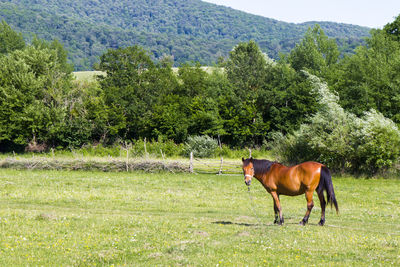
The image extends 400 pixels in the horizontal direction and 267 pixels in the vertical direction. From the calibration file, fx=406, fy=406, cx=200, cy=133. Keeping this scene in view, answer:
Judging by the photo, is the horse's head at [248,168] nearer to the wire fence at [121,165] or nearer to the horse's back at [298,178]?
the horse's back at [298,178]

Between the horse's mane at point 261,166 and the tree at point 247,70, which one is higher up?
the tree at point 247,70

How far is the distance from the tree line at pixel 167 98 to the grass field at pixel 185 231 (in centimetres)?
2960

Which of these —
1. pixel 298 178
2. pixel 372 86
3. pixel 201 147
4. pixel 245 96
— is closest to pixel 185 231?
pixel 298 178

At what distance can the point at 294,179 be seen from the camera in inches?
543

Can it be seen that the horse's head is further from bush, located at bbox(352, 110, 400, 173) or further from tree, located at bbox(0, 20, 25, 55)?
tree, located at bbox(0, 20, 25, 55)

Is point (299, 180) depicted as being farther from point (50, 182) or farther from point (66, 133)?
point (66, 133)

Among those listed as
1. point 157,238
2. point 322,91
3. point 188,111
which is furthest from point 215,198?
point 188,111

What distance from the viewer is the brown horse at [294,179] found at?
13594 millimetres

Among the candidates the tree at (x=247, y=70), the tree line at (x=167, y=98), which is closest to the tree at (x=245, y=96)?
the tree at (x=247, y=70)

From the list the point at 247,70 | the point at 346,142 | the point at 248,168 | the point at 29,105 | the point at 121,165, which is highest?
the point at 247,70

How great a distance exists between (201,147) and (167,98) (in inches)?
519

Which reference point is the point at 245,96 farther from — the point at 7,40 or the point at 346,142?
the point at 7,40

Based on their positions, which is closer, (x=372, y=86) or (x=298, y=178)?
(x=298, y=178)

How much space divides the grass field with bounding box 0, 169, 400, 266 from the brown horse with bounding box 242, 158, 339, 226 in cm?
92
